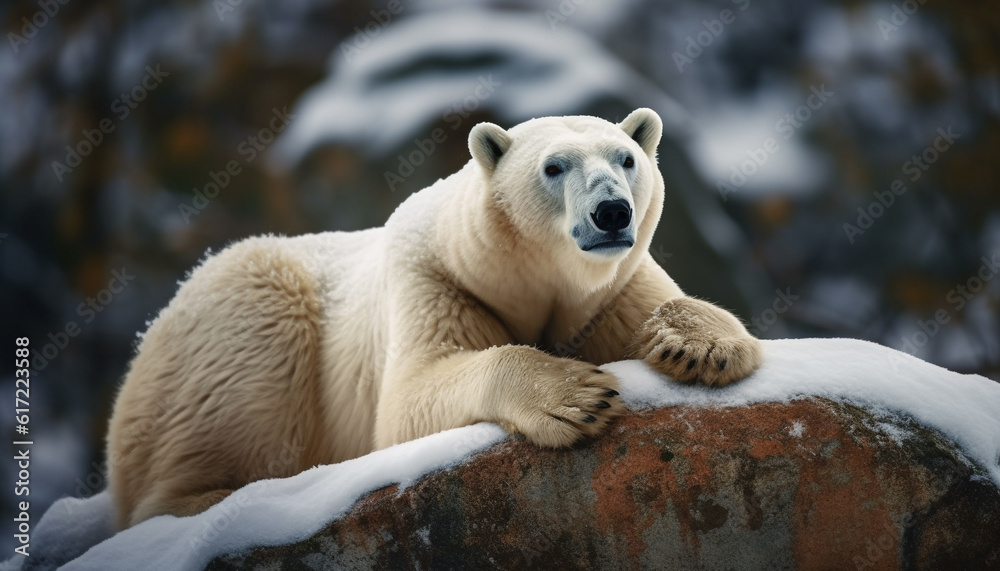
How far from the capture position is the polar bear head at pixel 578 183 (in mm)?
2779

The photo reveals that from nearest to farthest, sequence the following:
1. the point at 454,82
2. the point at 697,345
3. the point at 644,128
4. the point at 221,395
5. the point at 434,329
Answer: the point at 697,345
the point at 434,329
the point at 644,128
the point at 221,395
the point at 454,82

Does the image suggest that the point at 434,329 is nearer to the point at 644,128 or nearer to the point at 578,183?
the point at 578,183

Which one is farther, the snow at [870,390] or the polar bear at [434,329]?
the polar bear at [434,329]

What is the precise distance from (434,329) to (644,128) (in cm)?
117

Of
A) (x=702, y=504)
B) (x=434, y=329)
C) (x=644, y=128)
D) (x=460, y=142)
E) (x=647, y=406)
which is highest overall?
(x=460, y=142)

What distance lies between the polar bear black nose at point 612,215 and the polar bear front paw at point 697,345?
45 cm

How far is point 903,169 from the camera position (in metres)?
9.37

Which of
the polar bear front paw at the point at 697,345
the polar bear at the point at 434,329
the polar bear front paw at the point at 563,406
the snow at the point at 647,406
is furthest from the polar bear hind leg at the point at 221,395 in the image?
the polar bear front paw at the point at 697,345

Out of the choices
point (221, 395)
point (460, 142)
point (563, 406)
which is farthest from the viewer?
point (460, 142)

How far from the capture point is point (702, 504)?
2.47 meters

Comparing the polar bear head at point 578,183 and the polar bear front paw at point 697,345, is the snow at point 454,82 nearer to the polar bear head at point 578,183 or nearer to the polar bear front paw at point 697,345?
the polar bear head at point 578,183

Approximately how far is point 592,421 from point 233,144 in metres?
7.43

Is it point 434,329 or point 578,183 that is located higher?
point 578,183

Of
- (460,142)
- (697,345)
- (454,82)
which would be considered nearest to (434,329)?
(697,345)
